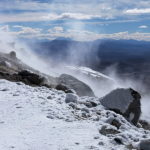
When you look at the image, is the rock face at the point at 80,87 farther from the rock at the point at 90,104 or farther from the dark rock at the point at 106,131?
the dark rock at the point at 106,131

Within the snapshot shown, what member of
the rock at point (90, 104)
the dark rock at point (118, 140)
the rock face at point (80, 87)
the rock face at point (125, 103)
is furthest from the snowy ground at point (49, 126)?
the rock face at point (80, 87)

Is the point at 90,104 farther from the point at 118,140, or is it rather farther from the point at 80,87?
the point at 80,87

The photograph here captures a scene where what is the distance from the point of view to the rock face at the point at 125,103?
19544 millimetres

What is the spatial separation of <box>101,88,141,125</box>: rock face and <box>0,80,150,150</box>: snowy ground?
138 cm

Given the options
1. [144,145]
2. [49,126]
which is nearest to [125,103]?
[49,126]

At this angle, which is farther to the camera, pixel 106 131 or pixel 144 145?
pixel 106 131

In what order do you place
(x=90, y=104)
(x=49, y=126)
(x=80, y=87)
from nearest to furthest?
(x=49, y=126) < (x=90, y=104) < (x=80, y=87)

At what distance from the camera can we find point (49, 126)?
13.7 m

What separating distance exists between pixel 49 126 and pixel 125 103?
7.64m

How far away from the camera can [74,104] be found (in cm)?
1731

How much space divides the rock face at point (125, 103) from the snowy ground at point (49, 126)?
138 cm

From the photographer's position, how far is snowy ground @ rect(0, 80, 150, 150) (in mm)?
11727

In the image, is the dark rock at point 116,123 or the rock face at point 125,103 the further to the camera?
the rock face at point 125,103

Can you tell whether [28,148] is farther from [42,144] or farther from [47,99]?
[47,99]
